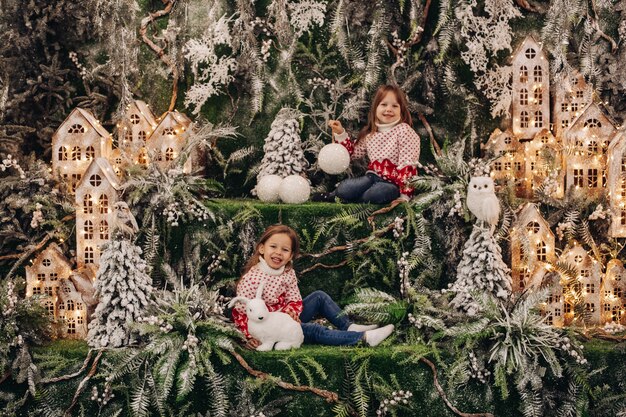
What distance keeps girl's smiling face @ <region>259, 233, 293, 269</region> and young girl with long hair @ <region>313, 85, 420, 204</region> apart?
0.84 m

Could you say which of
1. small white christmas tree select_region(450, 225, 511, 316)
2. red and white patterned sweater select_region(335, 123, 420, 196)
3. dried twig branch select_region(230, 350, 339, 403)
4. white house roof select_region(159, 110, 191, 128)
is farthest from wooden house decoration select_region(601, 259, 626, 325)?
white house roof select_region(159, 110, 191, 128)

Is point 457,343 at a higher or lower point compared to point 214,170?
lower

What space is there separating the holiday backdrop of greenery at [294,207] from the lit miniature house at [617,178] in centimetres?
18

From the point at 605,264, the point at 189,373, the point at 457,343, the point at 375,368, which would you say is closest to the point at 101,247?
the point at 189,373

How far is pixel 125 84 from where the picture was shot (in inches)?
290

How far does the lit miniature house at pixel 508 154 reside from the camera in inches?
288

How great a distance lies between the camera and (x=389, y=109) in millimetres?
7195

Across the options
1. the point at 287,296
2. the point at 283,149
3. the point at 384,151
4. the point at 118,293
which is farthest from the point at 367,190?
the point at 118,293

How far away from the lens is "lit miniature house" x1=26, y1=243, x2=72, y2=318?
675 cm

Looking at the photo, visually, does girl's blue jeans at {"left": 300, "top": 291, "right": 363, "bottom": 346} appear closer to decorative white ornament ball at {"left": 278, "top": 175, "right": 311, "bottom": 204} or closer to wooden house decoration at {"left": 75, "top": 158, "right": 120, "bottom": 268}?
decorative white ornament ball at {"left": 278, "top": 175, "right": 311, "bottom": 204}

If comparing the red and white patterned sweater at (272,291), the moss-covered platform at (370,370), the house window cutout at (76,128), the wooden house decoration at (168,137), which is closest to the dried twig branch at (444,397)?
the moss-covered platform at (370,370)

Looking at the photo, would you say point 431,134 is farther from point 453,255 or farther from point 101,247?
point 101,247

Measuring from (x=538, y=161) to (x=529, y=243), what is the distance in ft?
2.85

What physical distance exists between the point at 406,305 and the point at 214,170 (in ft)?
6.94
